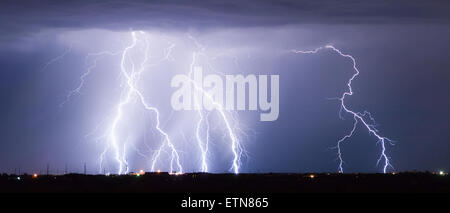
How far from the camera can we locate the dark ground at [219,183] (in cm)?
5081

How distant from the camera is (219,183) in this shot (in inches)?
2232

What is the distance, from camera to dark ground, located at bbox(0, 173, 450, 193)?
50.8 metres
